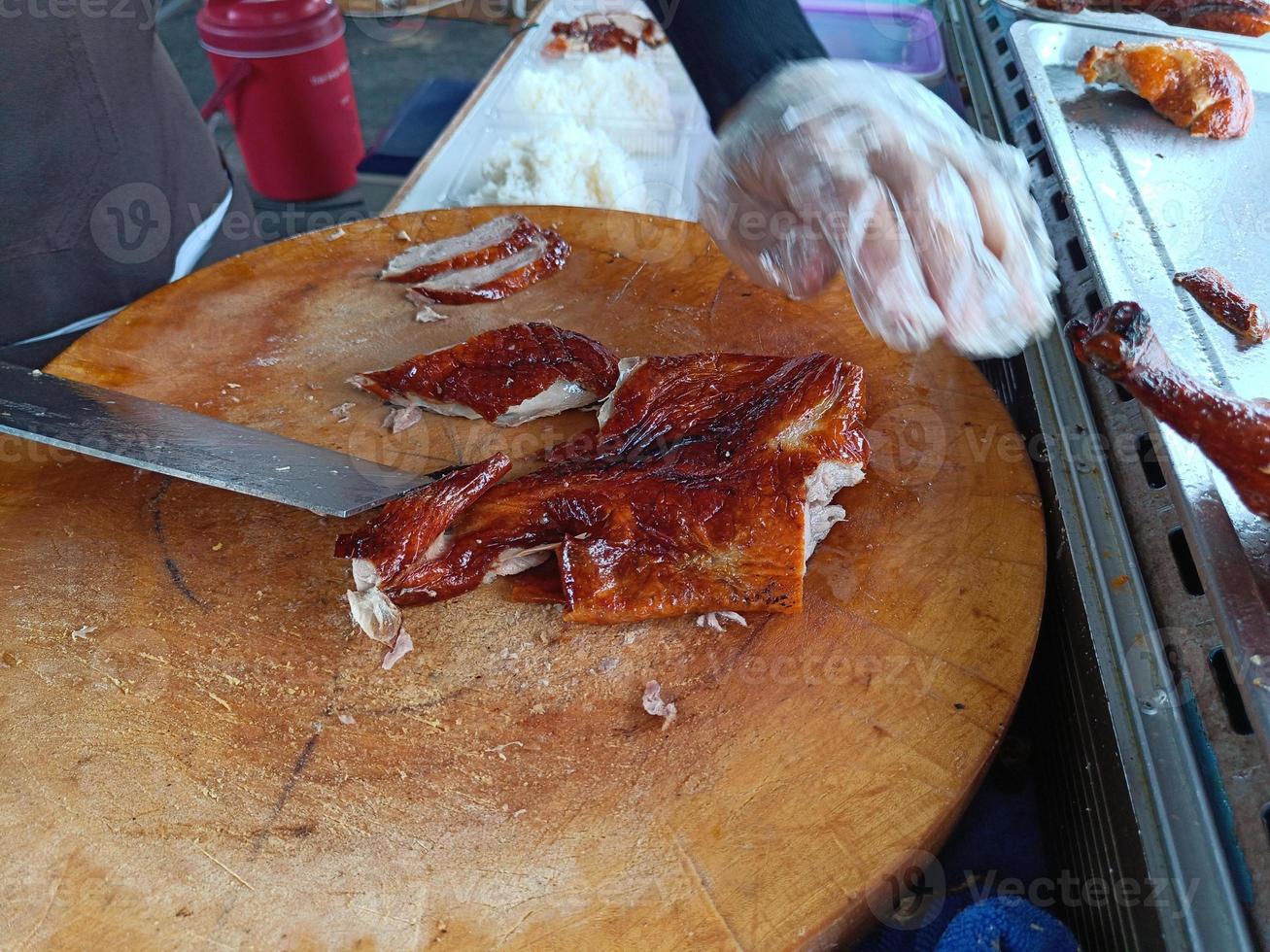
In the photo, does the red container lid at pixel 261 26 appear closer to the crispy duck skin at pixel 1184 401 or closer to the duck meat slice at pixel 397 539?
the duck meat slice at pixel 397 539

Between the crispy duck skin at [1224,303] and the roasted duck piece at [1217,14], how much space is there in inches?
51.7

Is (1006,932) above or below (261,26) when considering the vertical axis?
below

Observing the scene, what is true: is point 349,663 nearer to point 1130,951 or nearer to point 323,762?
point 323,762

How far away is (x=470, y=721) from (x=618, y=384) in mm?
765

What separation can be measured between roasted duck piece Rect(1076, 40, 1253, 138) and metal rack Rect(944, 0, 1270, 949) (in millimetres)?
701

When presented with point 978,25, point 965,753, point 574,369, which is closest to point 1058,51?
point 978,25

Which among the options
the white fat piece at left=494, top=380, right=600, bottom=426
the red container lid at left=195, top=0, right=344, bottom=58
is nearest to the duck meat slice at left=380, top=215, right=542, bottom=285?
the white fat piece at left=494, top=380, right=600, bottom=426

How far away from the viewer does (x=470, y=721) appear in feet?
4.72

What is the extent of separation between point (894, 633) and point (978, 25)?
Result: 2.16 meters

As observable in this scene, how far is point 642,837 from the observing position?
1.28 m

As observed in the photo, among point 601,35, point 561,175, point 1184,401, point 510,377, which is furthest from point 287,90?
point 1184,401

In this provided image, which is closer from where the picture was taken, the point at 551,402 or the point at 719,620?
the point at 719,620

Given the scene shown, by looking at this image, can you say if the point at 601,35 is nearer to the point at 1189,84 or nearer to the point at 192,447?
the point at 1189,84

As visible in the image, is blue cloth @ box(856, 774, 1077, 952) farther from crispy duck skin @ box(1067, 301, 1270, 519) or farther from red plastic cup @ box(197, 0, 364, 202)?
red plastic cup @ box(197, 0, 364, 202)
